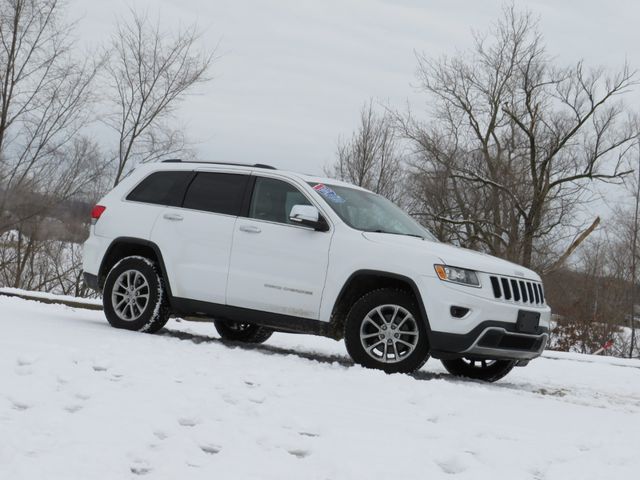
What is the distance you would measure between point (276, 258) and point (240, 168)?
1304 millimetres

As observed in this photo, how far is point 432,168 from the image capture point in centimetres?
3516

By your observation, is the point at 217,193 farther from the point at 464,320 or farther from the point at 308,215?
the point at 464,320

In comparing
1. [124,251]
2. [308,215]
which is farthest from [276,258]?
[124,251]

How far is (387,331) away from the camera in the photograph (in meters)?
7.44

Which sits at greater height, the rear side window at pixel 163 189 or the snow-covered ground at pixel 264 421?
the rear side window at pixel 163 189

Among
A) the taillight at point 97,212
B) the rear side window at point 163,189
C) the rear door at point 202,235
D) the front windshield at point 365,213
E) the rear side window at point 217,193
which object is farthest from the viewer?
the taillight at point 97,212

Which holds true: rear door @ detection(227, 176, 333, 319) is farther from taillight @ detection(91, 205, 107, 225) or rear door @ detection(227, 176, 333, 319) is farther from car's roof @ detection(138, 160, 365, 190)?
taillight @ detection(91, 205, 107, 225)

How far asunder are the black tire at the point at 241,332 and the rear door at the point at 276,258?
67.7 inches

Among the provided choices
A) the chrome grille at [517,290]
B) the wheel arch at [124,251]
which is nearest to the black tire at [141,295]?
the wheel arch at [124,251]

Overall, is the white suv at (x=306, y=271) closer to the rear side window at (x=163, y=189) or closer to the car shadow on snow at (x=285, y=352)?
the rear side window at (x=163, y=189)

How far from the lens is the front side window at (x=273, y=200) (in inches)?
328

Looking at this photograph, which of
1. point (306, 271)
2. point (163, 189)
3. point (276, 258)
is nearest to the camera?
point (306, 271)

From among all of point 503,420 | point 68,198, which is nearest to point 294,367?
point 503,420

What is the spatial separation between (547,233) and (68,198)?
1907 centimetres
